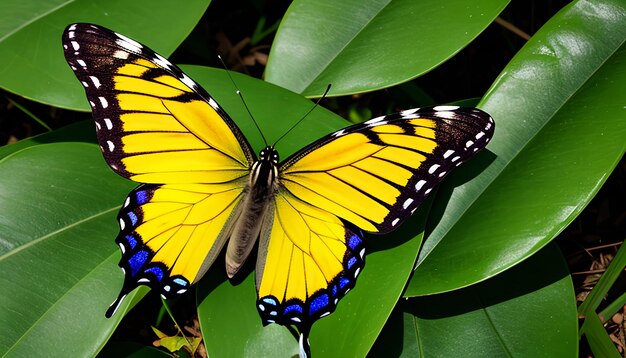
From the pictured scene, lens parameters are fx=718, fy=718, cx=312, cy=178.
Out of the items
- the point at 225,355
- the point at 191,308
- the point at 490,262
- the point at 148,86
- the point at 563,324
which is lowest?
the point at 191,308

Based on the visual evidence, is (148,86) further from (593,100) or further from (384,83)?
(593,100)

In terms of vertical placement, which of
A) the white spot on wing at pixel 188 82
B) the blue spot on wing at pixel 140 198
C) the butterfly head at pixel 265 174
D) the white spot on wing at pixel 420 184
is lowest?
the blue spot on wing at pixel 140 198

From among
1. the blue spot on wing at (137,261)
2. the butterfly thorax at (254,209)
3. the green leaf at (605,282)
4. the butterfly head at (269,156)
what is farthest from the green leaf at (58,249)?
the green leaf at (605,282)

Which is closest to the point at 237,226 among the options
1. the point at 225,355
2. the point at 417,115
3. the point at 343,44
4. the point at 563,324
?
the point at 225,355

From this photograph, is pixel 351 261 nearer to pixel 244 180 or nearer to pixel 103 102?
pixel 244 180

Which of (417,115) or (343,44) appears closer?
(417,115)

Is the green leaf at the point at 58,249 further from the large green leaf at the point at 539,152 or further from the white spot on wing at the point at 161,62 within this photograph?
the large green leaf at the point at 539,152
